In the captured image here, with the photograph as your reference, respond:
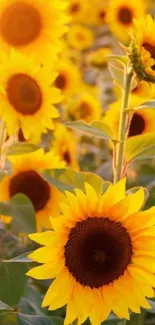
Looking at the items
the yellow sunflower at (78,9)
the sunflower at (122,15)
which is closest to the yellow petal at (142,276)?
the sunflower at (122,15)

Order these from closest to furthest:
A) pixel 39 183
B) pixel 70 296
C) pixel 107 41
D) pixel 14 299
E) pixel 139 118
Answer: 1. pixel 70 296
2. pixel 14 299
3. pixel 39 183
4. pixel 139 118
5. pixel 107 41

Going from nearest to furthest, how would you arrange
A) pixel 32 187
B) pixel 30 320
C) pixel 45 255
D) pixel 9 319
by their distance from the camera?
pixel 45 255 → pixel 30 320 → pixel 9 319 → pixel 32 187

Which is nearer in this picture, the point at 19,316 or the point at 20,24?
the point at 19,316

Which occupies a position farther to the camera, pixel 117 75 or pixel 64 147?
pixel 64 147

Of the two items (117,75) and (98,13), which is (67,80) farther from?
(117,75)

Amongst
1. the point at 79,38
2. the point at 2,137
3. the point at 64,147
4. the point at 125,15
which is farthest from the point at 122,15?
the point at 2,137

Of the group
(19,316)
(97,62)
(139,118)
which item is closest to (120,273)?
(19,316)

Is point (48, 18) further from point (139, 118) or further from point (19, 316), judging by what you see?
point (19, 316)
